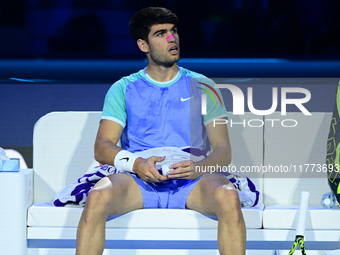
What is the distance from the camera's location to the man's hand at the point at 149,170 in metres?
2.22

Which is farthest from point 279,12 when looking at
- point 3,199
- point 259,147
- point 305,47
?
point 3,199

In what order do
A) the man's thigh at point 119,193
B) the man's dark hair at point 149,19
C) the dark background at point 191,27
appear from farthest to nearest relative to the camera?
the dark background at point 191,27
the man's dark hair at point 149,19
the man's thigh at point 119,193

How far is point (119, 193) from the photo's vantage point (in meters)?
2.18

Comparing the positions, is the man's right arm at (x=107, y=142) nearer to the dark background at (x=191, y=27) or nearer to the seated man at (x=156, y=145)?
the seated man at (x=156, y=145)

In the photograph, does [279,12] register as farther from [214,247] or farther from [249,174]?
[214,247]

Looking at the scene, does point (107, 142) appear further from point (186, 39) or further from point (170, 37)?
point (186, 39)

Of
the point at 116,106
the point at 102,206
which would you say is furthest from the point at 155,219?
the point at 116,106

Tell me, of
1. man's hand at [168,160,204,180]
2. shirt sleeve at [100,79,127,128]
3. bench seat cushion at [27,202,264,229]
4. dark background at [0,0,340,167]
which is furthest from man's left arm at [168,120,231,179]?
dark background at [0,0,340,167]

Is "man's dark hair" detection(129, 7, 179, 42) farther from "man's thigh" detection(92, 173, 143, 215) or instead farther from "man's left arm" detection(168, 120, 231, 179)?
"man's thigh" detection(92, 173, 143, 215)

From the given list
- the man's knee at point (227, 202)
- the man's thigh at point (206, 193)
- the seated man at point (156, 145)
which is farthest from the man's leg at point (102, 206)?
the man's knee at point (227, 202)

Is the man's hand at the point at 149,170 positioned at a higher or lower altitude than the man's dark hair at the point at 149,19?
lower

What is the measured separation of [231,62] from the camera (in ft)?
18.4

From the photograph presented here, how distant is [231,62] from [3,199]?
3687mm

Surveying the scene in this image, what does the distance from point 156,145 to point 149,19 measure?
2.06 feet
